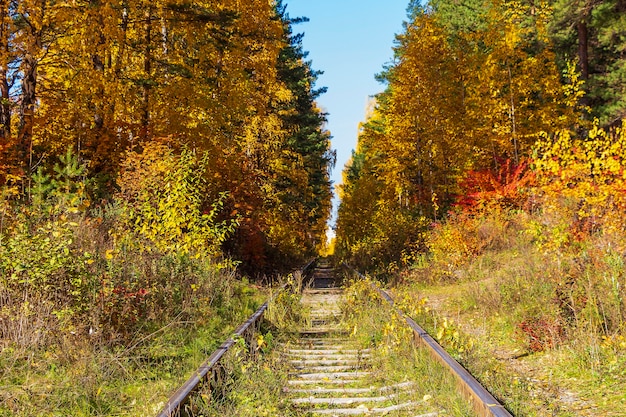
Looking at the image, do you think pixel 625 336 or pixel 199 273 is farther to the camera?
pixel 199 273

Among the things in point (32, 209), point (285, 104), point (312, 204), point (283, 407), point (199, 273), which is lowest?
point (283, 407)

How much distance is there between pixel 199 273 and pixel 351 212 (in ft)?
87.1

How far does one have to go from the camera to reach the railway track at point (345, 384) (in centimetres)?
459

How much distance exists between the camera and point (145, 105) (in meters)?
15.3

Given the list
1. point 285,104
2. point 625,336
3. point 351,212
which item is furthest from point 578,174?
point 351,212

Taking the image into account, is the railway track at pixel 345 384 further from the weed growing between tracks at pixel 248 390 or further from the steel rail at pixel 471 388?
the weed growing between tracks at pixel 248 390

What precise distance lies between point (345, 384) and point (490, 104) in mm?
16043

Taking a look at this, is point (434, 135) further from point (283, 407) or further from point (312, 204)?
point (283, 407)

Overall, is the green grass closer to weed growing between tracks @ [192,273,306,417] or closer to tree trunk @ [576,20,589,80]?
weed growing between tracks @ [192,273,306,417]

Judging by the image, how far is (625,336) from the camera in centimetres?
611

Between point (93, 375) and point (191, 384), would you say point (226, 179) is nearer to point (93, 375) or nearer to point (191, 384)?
point (93, 375)

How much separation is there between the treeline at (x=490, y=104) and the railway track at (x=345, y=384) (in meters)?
9.63

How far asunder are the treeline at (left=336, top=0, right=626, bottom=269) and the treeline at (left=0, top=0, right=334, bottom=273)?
548 centimetres

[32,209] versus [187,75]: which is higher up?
[187,75]
